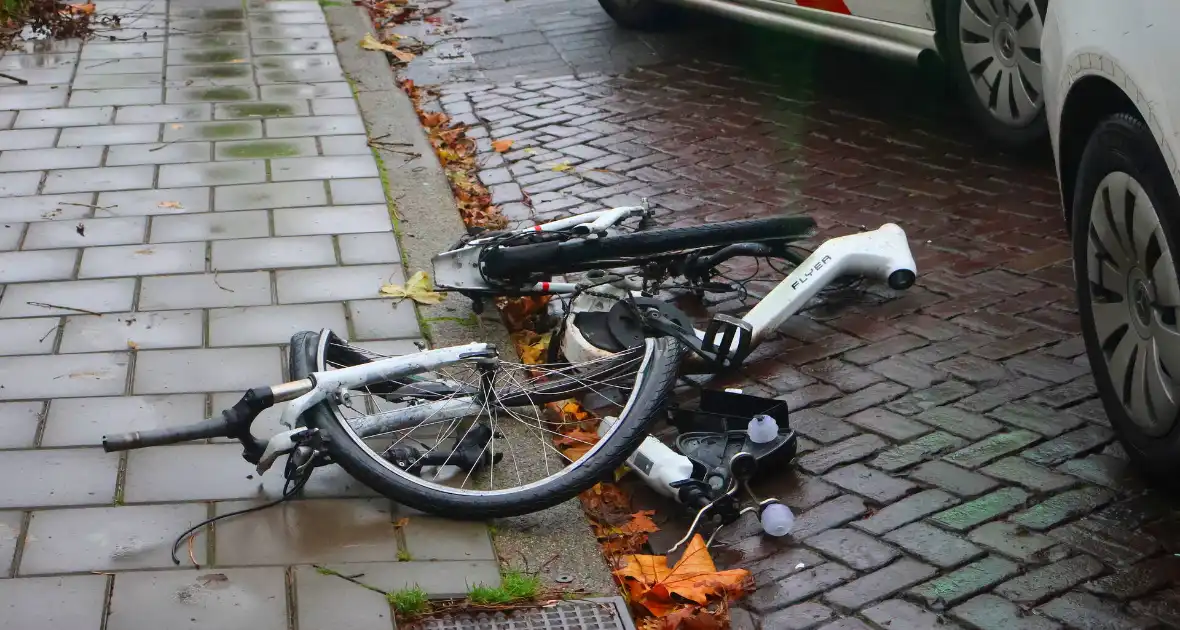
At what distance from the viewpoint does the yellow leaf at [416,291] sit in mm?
4734

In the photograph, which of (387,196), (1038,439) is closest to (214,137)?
(387,196)

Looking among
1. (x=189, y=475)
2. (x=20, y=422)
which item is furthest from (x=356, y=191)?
(x=189, y=475)

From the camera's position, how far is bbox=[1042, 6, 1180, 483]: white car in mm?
3154

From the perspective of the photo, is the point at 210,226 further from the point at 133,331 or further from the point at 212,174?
the point at 133,331

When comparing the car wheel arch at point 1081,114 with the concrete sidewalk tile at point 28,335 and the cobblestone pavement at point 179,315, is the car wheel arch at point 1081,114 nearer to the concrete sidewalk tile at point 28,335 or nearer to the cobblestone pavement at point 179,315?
the cobblestone pavement at point 179,315

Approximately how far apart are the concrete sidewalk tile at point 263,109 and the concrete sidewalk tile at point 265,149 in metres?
0.41

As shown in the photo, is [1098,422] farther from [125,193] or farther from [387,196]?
[125,193]

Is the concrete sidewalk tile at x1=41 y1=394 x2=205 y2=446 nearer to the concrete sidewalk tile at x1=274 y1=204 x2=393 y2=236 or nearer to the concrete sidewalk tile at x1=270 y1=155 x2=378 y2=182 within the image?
the concrete sidewalk tile at x1=274 y1=204 x2=393 y2=236

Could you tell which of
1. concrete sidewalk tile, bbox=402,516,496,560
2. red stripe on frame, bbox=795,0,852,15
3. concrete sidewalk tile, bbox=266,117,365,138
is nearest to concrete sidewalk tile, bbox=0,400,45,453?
concrete sidewalk tile, bbox=402,516,496,560

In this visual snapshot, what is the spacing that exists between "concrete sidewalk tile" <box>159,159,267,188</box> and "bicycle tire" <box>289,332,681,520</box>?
105 inches

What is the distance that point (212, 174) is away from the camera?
5891 mm

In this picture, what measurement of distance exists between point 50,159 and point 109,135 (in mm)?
390

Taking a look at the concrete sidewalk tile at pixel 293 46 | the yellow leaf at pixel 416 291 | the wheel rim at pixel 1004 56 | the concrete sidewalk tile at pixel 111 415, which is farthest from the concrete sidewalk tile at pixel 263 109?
the wheel rim at pixel 1004 56

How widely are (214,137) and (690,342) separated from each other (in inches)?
133
